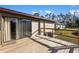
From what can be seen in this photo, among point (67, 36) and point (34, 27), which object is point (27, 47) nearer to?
point (34, 27)

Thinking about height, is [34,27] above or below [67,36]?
above

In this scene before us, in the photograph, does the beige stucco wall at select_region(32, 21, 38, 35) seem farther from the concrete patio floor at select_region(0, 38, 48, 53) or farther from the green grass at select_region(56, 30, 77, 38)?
the green grass at select_region(56, 30, 77, 38)

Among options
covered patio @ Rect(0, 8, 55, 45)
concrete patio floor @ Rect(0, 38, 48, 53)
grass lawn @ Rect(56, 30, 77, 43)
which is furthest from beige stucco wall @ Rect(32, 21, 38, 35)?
grass lawn @ Rect(56, 30, 77, 43)

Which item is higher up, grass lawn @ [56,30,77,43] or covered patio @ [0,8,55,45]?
covered patio @ [0,8,55,45]

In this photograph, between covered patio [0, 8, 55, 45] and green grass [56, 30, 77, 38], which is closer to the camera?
covered patio [0, 8, 55, 45]

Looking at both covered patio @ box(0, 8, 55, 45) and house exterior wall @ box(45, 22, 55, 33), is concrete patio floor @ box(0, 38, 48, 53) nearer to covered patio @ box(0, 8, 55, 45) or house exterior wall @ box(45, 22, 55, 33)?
covered patio @ box(0, 8, 55, 45)

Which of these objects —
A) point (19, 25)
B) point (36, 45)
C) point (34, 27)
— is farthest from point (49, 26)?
point (19, 25)

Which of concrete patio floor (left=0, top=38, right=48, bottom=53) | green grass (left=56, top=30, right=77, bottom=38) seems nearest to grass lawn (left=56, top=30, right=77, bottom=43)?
green grass (left=56, top=30, right=77, bottom=38)

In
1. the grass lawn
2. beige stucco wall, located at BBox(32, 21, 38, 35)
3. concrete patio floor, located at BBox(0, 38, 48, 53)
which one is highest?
beige stucco wall, located at BBox(32, 21, 38, 35)

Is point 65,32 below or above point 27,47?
above

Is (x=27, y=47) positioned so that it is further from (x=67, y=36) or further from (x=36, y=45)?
(x=67, y=36)

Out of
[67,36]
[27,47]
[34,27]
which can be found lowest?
[27,47]
